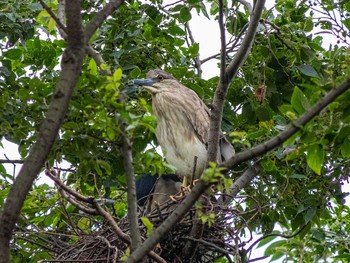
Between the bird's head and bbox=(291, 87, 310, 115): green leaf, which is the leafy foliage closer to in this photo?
A: the bird's head

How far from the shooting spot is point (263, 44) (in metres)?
5.07

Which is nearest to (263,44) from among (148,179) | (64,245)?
(148,179)

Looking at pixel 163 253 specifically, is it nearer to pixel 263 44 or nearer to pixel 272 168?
pixel 272 168

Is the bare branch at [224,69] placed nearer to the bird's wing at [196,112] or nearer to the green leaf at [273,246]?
the green leaf at [273,246]

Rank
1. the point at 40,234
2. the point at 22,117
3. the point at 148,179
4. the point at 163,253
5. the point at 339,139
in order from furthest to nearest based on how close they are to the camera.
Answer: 1. the point at 148,179
2. the point at 40,234
3. the point at 163,253
4. the point at 22,117
5. the point at 339,139

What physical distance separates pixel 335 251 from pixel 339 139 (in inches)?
77.9

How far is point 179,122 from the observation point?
5516 mm

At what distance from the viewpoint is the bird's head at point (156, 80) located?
5.27 meters

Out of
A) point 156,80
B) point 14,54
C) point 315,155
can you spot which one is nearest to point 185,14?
point 156,80

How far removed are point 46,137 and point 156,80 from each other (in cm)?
254

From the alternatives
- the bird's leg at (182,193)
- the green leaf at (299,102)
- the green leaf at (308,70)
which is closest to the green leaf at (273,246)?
the bird's leg at (182,193)

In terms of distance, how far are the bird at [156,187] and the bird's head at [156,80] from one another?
Answer: 0.58 m

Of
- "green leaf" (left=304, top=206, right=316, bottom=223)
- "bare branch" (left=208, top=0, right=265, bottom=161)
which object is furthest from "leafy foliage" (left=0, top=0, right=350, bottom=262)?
"bare branch" (left=208, top=0, right=265, bottom=161)

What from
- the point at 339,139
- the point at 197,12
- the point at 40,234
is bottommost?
the point at 339,139
